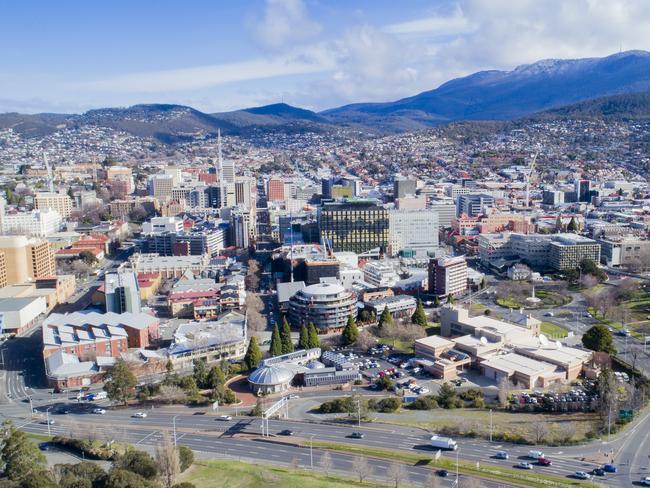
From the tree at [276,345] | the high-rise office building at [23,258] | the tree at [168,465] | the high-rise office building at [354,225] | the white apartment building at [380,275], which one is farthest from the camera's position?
the high-rise office building at [354,225]

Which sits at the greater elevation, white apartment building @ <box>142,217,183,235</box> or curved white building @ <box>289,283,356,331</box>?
white apartment building @ <box>142,217,183,235</box>

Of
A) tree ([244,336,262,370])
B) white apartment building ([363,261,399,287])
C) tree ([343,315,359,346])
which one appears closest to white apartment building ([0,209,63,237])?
white apartment building ([363,261,399,287])

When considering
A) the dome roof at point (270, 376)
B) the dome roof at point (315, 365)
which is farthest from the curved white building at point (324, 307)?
the dome roof at point (270, 376)

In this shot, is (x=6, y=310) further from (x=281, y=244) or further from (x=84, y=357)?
(x=281, y=244)

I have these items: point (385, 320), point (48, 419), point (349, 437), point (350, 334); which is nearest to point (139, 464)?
point (349, 437)

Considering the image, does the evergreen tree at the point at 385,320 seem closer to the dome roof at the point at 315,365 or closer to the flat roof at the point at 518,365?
the dome roof at the point at 315,365

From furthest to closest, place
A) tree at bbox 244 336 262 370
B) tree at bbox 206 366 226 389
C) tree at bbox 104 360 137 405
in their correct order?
tree at bbox 244 336 262 370 < tree at bbox 206 366 226 389 < tree at bbox 104 360 137 405

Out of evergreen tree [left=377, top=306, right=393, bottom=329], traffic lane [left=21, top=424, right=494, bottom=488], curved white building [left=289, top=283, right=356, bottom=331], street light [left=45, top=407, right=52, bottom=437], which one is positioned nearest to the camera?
traffic lane [left=21, top=424, right=494, bottom=488]

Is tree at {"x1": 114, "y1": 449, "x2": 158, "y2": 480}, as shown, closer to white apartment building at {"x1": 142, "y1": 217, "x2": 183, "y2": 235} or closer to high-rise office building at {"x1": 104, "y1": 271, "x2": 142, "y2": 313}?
high-rise office building at {"x1": 104, "y1": 271, "x2": 142, "y2": 313}
